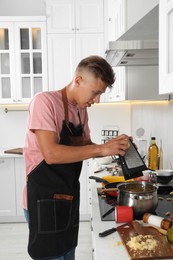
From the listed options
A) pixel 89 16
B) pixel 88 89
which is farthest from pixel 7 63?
pixel 88 89

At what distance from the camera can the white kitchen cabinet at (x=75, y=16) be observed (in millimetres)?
3506

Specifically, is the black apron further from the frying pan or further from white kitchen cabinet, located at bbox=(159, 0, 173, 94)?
white kitchen cabinet, located at bbox=(159, 0, 173, 94)

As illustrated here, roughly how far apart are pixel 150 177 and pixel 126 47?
78cm

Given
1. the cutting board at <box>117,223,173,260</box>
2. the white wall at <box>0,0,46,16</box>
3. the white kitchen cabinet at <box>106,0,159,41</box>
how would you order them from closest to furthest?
the cutting board at <box>117,223,173,260</box> → the white kitchen cabinet at <box>106,0,159,41</box> → the white wall at <box>0,0,46,16</box>

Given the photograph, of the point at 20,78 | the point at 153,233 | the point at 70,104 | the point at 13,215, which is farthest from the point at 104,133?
the point at 153,233

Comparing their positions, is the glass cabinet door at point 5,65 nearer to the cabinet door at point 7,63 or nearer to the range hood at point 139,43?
the cabinet door at point 7,63

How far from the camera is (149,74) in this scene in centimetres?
276

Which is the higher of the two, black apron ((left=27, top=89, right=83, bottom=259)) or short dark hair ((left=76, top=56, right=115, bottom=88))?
short dark hair ((left=76, top=56, right=115, bottom=88))

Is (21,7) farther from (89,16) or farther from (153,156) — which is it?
(153,156)

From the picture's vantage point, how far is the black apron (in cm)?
138

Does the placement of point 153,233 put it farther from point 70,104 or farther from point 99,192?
point 70,104

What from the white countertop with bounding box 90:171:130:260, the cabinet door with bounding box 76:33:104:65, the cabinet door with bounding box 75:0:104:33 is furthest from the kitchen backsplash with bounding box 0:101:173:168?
the white countertop with bounding box 90:171:130:260

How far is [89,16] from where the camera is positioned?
353 centimetres

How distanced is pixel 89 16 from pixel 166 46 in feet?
8.32
